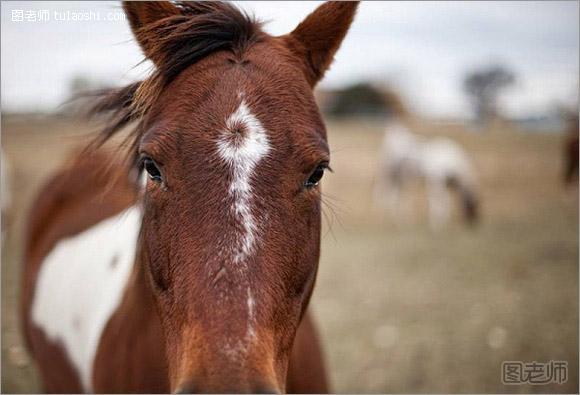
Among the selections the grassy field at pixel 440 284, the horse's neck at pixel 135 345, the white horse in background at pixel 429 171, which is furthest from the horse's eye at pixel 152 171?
the white horse in background at pixel 429 171

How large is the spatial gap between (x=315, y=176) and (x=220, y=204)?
41 cm

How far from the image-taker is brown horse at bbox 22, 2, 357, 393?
4.58 feet

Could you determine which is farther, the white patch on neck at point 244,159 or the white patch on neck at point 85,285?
the white patch on neck at point 85,285

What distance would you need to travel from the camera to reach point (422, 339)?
17.9ft

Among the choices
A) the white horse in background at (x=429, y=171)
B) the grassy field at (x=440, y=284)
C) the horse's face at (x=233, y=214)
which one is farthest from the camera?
the white horse in background at (x=429, y=171)

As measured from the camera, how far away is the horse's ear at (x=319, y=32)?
2.14 metres

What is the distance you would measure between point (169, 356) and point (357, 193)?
1550 cm

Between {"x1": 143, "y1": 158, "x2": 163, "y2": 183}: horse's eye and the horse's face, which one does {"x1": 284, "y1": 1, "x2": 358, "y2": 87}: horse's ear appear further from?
{"x1": 143, "y1": 158, "x2": 163, "y2": 183}: horse's eye

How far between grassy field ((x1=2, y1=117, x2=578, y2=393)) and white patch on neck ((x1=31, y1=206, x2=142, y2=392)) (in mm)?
682

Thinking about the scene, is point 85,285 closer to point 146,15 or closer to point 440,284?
point 146,15

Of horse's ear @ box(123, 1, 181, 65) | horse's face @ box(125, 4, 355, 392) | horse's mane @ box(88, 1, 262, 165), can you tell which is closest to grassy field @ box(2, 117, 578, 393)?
horse's face @ box(125, 4, 355, 392)

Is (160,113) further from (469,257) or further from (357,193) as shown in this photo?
(357,193)

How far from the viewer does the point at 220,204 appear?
149 cm

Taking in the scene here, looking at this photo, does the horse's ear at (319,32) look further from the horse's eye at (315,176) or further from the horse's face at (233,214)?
the horse's eye at (315,176)
